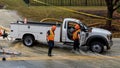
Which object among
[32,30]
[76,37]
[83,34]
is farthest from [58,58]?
[32,30]

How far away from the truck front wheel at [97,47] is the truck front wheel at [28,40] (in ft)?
12.0

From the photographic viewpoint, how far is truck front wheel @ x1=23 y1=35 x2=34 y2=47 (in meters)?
26.6

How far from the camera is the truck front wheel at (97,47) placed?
25953mm

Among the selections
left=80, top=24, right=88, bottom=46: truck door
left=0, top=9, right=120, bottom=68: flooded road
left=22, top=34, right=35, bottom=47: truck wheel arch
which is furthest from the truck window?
left=22, top=34, right=35, bottom=47: truck wheel arch

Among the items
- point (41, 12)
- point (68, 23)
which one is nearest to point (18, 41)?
point (68, 23)

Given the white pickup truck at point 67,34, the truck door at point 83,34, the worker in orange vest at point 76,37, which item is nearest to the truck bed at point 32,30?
the white pickup truck at point 67,34

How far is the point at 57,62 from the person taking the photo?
2255 cm

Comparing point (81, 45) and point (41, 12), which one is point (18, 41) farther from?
point (41, 12)

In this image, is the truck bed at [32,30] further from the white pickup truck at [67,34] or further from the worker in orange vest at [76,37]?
the worker in orange vest at [76,37]

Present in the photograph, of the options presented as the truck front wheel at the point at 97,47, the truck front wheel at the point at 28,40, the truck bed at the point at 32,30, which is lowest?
the truck front wheel at the point at 97,47

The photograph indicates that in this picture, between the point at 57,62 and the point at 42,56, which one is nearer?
the point at 57,62

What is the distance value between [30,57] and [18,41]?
4.24 metres

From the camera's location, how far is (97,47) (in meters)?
26.0

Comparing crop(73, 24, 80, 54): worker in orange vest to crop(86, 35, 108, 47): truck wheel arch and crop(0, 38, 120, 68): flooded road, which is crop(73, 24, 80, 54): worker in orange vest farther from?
crop(86, 35, 108, 47): truck wheel arch
